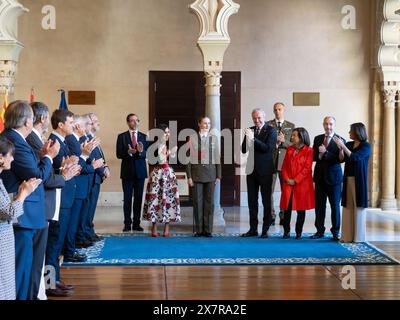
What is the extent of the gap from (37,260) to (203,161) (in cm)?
421

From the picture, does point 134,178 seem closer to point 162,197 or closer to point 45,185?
point 162,197

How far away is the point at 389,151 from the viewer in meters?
12.5

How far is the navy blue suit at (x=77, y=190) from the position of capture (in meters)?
Answer: 6.84

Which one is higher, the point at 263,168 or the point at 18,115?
the point at 18,115

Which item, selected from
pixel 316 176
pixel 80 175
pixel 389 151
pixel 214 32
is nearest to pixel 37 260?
pixel 80 175

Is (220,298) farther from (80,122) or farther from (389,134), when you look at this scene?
(389,134)

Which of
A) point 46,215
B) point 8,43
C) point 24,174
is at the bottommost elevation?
point 46,215

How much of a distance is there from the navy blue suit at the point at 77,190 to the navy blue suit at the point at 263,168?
2433 mm

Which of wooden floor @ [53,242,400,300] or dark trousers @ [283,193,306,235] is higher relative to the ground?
dark trousers @ [283,193,306,235]

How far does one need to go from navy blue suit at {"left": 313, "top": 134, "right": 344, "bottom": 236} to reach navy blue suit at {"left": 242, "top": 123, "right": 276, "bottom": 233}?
57cm

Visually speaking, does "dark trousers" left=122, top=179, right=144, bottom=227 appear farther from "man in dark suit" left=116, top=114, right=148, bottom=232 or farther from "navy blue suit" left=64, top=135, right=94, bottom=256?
"navy blue suit" left=64, top=135, right=94, bottom=256

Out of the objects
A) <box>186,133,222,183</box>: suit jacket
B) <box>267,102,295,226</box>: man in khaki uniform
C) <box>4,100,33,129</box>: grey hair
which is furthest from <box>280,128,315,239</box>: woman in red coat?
<box>4,100,33,129</box>: grey hair

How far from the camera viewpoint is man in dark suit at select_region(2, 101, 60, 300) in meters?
4.74

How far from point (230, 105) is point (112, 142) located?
2.13 meters
